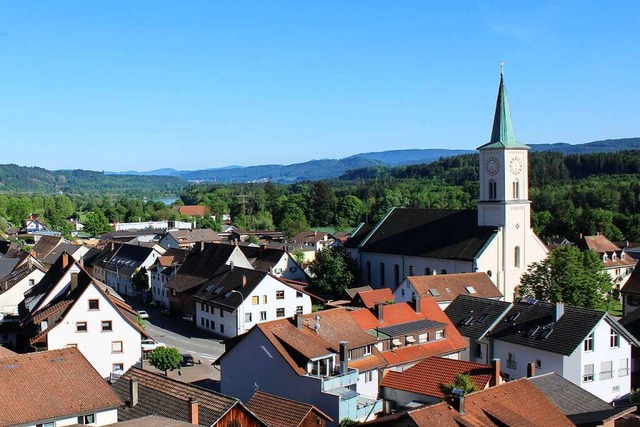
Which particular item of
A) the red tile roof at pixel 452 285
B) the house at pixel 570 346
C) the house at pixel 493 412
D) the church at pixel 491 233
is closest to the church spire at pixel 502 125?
the church at pixel 491 233

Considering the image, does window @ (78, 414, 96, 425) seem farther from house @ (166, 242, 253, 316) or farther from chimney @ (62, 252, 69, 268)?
house @ (166, 242, 253, 316)

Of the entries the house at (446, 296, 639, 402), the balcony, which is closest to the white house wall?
the balcony

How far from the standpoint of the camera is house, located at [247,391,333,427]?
81.8 ft

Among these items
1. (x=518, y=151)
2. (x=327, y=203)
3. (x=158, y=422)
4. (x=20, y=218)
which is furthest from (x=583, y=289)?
(x=20, y=218)

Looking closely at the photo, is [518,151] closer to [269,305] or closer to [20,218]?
[269,305]

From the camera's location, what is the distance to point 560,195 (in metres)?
143

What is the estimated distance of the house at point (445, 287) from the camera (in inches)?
1987

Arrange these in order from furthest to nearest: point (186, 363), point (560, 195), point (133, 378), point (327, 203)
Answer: point (327, 203)
point (560, 195)
point (186, 363)
point (133, 378)

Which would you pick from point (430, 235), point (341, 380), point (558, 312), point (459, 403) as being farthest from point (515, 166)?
point (459, 403)

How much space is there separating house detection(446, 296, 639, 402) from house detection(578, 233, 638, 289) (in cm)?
4394

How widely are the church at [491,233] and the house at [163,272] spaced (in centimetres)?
1948

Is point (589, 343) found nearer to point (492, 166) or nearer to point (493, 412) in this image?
point (493, 412)

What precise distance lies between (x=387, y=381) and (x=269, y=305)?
21006mm

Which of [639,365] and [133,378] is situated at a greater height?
[133,378]
